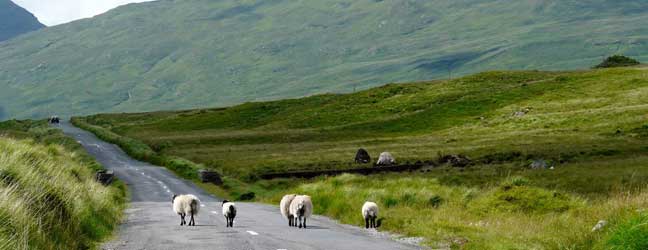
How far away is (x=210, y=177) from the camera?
2958 inches

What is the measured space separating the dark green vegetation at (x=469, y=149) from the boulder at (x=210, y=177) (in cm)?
173

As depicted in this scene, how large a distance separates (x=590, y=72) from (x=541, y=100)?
28.2 metres

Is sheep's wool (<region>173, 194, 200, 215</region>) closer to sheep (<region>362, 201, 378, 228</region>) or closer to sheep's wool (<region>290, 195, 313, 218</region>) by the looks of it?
sheep's wool (<region>290, 195, 313, 218</region>)

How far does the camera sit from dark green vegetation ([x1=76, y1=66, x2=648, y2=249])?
25312mm

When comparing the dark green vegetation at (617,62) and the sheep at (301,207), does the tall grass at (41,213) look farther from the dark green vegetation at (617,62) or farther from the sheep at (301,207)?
the dark green vegetation at (617,62)

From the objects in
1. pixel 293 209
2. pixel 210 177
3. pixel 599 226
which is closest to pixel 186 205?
pixel 293 209

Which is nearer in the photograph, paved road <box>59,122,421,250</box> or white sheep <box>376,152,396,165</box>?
paved road <box>59,122,421,250</box>

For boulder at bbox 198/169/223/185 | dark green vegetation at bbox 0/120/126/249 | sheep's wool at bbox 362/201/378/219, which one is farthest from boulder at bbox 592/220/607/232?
boulder at bbox 198/169/223/185

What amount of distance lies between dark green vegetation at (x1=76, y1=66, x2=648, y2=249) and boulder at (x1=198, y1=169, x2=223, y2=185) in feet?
5.68

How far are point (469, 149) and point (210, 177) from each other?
26.9 metres

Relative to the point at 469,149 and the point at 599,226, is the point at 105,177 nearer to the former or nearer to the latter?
the point at 469,149

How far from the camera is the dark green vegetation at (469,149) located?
25312mm

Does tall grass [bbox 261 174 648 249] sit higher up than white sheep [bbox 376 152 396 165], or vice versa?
tall grass [bbox 261 174 648 249]

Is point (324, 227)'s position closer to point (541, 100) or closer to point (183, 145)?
point (183, 145)
